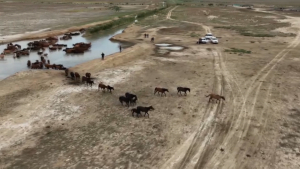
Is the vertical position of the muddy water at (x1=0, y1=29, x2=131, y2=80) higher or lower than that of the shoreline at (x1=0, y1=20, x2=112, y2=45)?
lower

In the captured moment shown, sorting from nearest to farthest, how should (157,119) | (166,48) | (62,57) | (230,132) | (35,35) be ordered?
(230,132) → (157,119) → (62,57) → (166,48) → (35,35)

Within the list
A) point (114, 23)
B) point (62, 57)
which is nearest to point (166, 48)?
point (62, 57)

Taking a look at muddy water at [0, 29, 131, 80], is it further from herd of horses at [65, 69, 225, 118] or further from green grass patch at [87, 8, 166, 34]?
herd of horses at [65, 69, 225, 118]

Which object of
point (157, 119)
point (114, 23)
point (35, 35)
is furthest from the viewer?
point (114, 23)

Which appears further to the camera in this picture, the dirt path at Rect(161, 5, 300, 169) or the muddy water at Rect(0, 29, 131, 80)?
the muddy water at Rect(0, 29, 131, 80)

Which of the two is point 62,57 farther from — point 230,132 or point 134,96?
point 230,132

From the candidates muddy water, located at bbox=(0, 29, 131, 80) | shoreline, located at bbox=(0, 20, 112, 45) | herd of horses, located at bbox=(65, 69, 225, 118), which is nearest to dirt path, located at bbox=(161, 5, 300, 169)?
herd of horses, located at bbox=(65, 69, 225, 118)

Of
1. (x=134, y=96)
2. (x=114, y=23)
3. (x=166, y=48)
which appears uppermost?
(x=114, y=23)

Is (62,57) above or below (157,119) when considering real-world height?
above

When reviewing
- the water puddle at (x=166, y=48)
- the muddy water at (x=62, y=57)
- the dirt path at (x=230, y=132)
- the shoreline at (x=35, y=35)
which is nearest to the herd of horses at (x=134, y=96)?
the dirt path at (x=230, y=132)

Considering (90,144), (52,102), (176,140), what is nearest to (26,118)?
(52,102)
